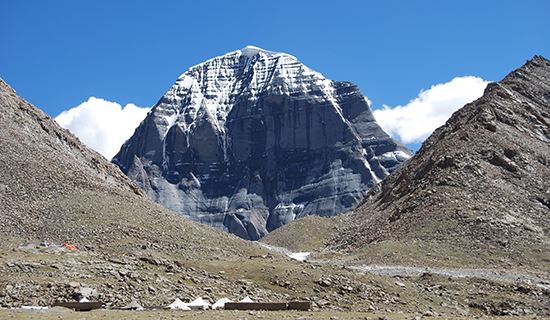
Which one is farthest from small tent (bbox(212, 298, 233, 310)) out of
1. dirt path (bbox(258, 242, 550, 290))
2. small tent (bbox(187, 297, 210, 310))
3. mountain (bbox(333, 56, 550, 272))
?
mountain (bbox(333, 56, 550, 272))

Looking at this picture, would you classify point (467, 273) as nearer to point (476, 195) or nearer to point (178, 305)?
point (476, 195)

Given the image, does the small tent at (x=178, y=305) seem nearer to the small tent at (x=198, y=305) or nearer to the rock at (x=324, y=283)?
the small tent at (x=198, y=305)

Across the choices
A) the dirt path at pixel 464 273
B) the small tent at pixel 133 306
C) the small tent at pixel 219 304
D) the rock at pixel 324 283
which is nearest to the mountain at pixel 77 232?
the small tent at pixel 133 306

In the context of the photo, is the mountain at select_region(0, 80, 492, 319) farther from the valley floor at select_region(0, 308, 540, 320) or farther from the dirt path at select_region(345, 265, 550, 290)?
the dirt path at select_region(345, 265, 550, 290)

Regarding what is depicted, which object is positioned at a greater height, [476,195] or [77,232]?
[476,195]

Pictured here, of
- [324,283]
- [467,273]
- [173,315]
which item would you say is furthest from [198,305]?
[467,273]

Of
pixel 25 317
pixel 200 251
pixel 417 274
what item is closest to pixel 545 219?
pixel 417 274

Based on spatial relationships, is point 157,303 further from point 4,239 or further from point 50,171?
point 50,171

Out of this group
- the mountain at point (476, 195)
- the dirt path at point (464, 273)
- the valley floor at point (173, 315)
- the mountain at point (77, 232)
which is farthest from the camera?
the mountain at point (476, 195)

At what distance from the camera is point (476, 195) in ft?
411

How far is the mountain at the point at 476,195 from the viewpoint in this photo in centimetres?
A: 10925

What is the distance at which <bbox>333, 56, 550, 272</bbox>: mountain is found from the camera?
358 ft

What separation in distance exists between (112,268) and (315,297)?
15.6 m

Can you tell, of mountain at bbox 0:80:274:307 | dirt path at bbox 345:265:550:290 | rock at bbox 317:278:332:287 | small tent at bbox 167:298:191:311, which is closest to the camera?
small tent at bbox 167:298:191:311
